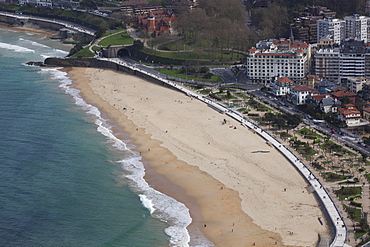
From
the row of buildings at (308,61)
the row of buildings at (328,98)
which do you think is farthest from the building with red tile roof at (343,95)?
the row of buildings at (308,61)

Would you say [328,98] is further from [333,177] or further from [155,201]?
[155,201]

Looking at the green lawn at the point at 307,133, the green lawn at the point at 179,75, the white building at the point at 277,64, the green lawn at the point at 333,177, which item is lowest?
the green lawn at the point at 333,177

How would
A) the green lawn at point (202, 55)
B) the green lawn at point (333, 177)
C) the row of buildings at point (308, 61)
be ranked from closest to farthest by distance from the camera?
1. the green lawn at point (333, 177)
2. the row of buildings at point (308, 61)
3. the green lawn at point (202, 55)

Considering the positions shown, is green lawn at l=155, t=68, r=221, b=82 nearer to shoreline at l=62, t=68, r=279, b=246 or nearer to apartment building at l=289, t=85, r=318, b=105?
shoreline at l=62, t=68, r=279, b=246

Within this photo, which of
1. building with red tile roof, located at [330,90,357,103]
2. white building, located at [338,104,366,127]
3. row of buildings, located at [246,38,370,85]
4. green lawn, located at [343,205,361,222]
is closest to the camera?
green lawn, located at [343,205,361,222]

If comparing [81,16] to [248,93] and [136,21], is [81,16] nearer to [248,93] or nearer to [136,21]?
[136,21]

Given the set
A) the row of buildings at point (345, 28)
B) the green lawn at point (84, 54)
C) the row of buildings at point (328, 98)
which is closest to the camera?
the row of buildings at point (328, 98)

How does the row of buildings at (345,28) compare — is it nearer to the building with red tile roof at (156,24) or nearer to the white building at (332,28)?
the white building at (332,28)

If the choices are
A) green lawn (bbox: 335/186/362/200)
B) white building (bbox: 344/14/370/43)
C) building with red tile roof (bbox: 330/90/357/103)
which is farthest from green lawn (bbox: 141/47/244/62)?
green lawn (bbox: 335/186/362/200)
